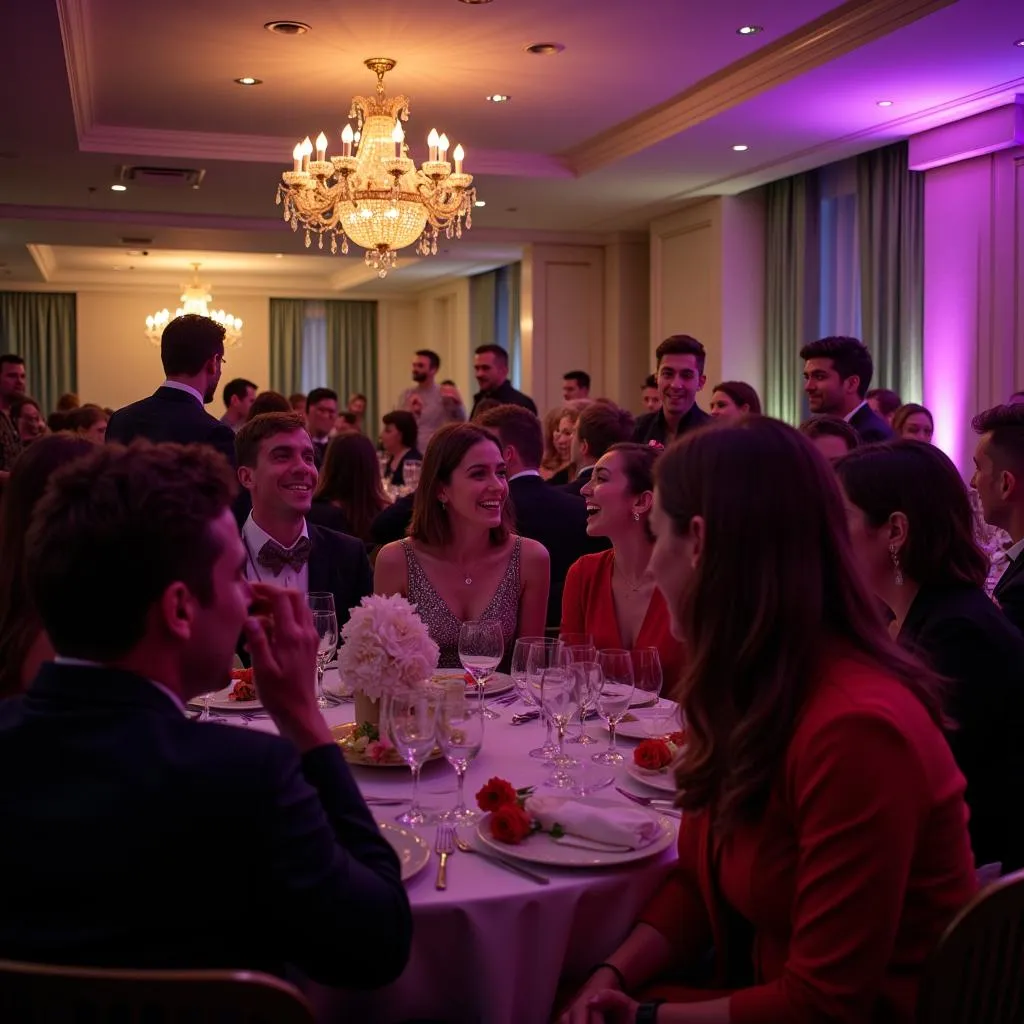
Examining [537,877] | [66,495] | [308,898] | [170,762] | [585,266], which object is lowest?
[537,877]

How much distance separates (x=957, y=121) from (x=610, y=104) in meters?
2.11

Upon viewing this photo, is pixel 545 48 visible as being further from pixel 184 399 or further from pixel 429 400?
pixel 429 400

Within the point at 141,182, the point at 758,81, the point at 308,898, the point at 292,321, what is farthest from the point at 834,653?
the point at 292,321

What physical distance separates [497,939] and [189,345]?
3685 millimetres

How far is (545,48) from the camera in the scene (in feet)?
19.7

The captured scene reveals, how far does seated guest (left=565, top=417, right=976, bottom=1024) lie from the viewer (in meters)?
1.36

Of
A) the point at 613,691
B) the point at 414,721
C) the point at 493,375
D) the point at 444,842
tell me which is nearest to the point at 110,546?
the point at 414,721

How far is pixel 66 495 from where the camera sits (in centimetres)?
122

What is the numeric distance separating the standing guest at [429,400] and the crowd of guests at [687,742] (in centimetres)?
818

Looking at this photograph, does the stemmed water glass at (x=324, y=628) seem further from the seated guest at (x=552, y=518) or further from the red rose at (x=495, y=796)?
the seated guest at (x=552, y=518)

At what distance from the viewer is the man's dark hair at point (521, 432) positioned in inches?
177

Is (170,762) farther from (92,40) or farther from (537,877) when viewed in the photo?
(92,40)

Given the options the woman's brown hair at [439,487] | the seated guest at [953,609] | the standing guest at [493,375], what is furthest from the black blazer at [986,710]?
the standing guest at [493,375]

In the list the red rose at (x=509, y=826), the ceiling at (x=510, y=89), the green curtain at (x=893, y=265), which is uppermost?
the ceiling at (x=510, y=89)
